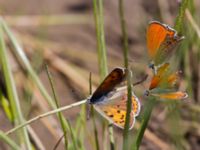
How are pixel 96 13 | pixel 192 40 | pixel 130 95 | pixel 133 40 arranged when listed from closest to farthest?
pixel 130 95 < pixel 96 13 < pixel 192 40 < pixel 133 40

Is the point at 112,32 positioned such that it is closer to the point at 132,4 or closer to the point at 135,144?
the point at 132,4

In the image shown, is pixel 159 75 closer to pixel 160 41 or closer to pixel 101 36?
pixel 160 41

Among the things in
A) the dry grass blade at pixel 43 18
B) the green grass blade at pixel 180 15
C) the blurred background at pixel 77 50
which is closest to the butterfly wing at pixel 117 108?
the green grass blade at pixel 180 15

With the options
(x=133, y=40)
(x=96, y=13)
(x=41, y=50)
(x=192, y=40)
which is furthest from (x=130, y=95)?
(x=133, y=40)

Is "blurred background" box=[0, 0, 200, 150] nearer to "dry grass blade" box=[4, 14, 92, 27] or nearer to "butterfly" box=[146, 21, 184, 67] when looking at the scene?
"dry grass blade" box=[4, 14, 92, 27]

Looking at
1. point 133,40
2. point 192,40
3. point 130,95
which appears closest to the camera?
point 130,95

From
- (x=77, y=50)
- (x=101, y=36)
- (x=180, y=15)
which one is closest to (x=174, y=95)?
(x=180, y=15)

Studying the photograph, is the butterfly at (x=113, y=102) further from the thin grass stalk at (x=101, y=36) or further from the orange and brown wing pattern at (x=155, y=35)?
the thin grass stalk at (x=101, y=36)
